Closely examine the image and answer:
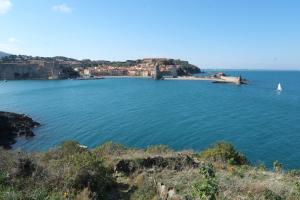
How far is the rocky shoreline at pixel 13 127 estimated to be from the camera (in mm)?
42469

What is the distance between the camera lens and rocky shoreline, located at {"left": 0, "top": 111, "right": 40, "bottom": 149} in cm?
4247

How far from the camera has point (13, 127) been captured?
154 ft

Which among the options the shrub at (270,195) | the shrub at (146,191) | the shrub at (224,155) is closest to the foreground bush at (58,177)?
the shrub at (146,191)

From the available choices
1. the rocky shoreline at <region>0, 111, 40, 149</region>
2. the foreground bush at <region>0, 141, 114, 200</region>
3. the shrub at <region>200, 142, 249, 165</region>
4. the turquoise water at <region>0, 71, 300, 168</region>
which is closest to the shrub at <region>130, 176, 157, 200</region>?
the foreground bush at <region>0, 141, 114, 200</region>

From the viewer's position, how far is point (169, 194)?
11.0m

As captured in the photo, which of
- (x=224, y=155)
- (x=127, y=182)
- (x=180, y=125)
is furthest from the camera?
(x=180, y=125)

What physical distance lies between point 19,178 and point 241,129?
39.1 m

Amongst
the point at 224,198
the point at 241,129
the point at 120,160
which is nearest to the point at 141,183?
the point at 120,160

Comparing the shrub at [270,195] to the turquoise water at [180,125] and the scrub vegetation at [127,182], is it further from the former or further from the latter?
the turquoise water at [180,125]

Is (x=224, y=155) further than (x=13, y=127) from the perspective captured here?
No

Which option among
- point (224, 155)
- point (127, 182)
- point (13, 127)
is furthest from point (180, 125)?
point (127, 182)

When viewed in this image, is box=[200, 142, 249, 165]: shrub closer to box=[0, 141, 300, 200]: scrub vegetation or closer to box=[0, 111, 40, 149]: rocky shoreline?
box=[0, 141, 300, 200]: scrub vegetation

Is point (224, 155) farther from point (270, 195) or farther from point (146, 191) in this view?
point (270, 195)

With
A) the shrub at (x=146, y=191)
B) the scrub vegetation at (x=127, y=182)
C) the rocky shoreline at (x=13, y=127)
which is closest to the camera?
the scrub vegetation at (x=127, y=182)
